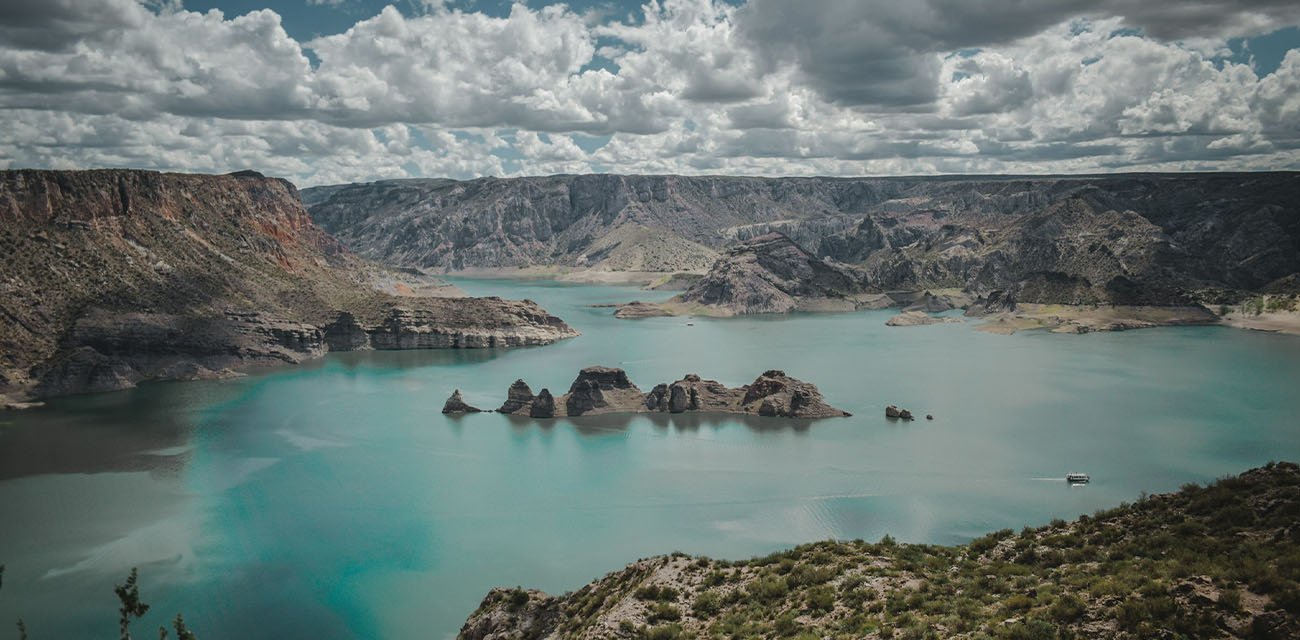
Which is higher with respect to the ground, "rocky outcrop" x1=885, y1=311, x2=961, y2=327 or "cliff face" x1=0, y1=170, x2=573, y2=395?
"cliff face" x1=0, y1=170, x2=573, y2=395

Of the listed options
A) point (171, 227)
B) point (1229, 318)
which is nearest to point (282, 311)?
point (171, 227)

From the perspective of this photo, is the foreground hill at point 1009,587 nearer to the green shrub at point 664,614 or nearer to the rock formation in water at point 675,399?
the green shrub at point 664,614

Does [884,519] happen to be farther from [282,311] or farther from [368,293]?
[368,293]

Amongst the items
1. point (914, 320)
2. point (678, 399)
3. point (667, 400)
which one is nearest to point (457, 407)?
point (667, 400)

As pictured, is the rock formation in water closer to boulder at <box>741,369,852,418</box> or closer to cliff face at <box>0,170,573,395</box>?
boulder at <box>741,369,852,418</box>

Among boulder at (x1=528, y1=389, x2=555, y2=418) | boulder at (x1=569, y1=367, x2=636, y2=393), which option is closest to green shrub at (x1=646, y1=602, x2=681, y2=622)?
boulder at (x1=528, y1=389, x2=555, y2=418)

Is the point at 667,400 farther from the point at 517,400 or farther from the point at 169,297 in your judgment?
the point at 169,297
